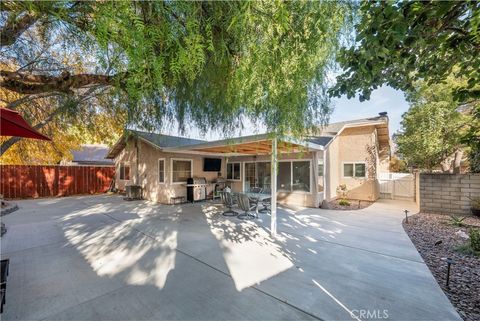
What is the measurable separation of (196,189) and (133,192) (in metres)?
3.66

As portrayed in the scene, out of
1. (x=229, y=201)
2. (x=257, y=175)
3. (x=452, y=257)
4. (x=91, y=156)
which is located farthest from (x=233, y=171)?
(x=91, y=156)

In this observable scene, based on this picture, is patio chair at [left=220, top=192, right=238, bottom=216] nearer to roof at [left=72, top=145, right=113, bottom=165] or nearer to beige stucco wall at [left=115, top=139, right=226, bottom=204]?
beige stucco wall at [left=115, top=139, right=226, bottom=204]

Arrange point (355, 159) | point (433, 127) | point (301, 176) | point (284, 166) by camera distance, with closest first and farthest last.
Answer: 1. point (433, 127)
2. point (301, 176)
3. point (284, 166)
4. point (355, 159)

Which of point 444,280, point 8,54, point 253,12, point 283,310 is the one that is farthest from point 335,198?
point 8,54

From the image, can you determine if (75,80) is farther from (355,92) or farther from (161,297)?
(355,92)

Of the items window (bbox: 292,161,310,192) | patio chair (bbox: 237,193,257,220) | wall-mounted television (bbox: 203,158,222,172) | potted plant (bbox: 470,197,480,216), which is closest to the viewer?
patio chair (bbox: 237,193,257,220)

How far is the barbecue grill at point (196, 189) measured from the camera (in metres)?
11.0

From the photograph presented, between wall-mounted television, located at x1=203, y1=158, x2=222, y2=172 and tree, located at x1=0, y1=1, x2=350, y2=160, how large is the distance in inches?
349

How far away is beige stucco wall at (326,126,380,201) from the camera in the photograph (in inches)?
468

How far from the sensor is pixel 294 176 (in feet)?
34.2

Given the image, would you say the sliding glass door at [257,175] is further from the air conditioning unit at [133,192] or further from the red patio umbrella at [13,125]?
the red patio umbrella at [13,125]

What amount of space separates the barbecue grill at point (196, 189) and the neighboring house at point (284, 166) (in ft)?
1.12

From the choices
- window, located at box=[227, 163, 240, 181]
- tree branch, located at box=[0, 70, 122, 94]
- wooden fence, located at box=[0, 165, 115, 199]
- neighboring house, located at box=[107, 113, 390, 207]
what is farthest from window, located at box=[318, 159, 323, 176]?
wooden fence, located at box=[0, 165, 115, 199]

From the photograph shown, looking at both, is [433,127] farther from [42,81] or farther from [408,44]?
[42,81]
